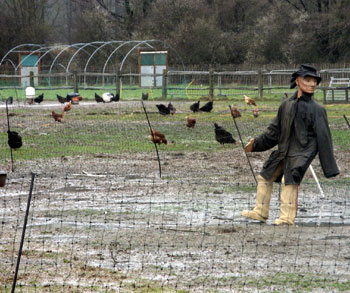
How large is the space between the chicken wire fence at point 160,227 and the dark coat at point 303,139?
0.68 meters

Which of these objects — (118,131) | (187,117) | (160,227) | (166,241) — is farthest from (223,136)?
(166,241)

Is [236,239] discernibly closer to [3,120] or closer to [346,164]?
[346,164]

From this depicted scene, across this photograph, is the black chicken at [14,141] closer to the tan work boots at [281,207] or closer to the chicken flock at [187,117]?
the chicken flock at [187,117]

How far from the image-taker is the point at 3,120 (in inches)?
Answer: 824

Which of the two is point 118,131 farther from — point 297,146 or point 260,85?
point 260,85

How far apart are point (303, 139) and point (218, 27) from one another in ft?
152

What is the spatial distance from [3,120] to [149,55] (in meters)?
21.2

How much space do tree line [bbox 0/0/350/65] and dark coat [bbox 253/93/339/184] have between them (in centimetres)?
3839

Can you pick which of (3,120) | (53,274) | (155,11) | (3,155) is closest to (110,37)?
(155,11)

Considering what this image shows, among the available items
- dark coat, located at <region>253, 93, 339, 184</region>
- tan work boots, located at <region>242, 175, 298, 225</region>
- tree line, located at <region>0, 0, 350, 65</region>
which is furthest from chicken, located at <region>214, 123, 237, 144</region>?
tree line, located at <region>0, 0, 350, 65</region>

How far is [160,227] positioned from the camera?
7.76 metres

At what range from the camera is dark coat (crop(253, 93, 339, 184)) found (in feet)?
25.4

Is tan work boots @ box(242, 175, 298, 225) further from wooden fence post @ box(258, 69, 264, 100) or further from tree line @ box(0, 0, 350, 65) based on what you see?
tree line @ box(0, 0, 350, 65)

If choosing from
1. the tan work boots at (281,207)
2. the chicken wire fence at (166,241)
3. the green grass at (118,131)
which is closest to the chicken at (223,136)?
the green grass at (118,131)
